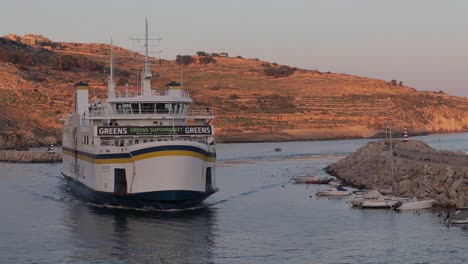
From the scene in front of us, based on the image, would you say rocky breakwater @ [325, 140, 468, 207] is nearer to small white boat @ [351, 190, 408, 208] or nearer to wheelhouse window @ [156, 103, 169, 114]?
small white boat @ [351, 190, 408, 208]

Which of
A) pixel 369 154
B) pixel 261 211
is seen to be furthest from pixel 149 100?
pixel 369 154

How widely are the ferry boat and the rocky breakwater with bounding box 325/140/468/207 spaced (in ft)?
48.2

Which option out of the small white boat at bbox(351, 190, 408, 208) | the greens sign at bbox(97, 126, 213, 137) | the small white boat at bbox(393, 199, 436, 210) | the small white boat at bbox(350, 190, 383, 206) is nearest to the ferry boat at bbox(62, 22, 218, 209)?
the greens sign at bbox(97, 126, 213, 137)

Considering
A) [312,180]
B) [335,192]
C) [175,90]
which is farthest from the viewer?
[312,180]

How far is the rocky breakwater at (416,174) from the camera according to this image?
56.9 meters

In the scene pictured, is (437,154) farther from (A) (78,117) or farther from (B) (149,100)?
(A) (78,117)

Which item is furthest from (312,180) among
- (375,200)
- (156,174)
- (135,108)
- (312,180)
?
(156,174)

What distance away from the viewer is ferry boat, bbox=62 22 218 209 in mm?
52406

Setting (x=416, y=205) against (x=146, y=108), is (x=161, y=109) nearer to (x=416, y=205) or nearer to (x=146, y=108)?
(x=146, y=108)

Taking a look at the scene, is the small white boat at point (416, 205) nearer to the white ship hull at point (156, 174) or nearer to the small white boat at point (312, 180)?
the white ship hull at point (156, 174)

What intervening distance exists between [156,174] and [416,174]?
2141cm

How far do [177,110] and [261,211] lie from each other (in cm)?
868

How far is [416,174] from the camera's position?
64.2m

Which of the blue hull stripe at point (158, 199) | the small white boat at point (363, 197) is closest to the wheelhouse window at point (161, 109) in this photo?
the blue hull stripe at point (158, 199)
